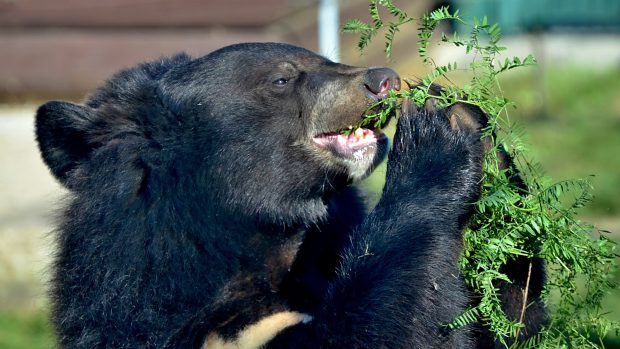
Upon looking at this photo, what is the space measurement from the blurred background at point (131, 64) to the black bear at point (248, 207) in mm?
3568

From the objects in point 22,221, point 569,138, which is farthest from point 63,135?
point 569,138

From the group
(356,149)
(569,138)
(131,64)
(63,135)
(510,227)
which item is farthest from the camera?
(569,138)

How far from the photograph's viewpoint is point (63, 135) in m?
4.35

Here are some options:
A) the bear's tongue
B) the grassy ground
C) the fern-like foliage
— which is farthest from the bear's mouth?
the grassy ground

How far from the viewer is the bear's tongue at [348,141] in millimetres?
4211

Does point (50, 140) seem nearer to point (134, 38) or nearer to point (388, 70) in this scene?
point (388, 70)

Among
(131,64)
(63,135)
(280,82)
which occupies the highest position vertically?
(280,82)

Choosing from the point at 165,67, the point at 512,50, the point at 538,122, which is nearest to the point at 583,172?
the point at 538,122

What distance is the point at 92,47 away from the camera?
1070 cm

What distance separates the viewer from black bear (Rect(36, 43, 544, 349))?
378 centimetres

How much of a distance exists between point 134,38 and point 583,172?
4.51m

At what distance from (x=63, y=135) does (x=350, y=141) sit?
116 cm

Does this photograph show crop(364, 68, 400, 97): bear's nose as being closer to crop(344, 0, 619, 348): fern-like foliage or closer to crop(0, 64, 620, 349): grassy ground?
crop(344, 0, 619, 348): fern-like foliage

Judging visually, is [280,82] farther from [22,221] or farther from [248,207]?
[22,221]
